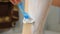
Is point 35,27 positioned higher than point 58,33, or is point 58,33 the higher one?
point 35,27

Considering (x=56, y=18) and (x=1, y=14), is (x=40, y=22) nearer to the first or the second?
(x=56, y=18)

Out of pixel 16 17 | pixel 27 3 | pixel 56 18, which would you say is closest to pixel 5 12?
pixel 16 17

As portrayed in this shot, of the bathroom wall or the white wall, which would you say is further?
the bathroom wall

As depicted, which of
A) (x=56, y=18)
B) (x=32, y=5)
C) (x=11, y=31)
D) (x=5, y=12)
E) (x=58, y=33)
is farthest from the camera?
(x=11, y=31)

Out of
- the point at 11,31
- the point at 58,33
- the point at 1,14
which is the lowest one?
the point at 11,31

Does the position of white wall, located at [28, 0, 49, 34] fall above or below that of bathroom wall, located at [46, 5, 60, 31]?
above

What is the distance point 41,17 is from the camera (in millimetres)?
653

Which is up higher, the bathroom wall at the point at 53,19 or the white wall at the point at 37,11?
the white wall at the point at 37,11

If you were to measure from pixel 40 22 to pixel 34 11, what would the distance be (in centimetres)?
8

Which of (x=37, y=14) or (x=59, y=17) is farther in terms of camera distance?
(x=59, y=17)

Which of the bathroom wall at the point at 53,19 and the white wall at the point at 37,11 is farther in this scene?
the bathroom wall at the point at 53,19

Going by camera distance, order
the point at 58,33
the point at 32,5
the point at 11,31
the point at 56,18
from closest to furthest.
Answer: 1. the point at 32,5
2. the point at 58,33
3. the point at 56,18
4. the point at 11,31

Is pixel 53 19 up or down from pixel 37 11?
down

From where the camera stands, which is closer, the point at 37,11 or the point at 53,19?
the point at 37,11
